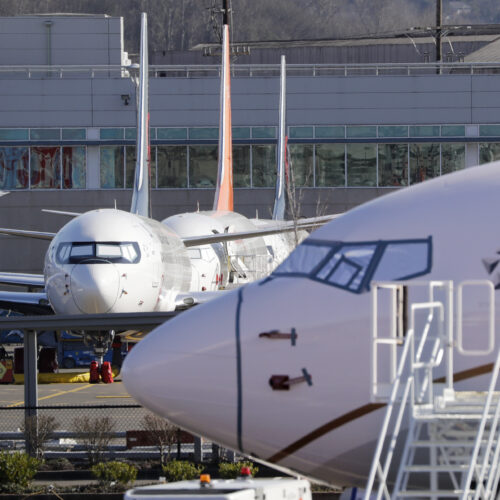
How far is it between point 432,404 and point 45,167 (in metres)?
53.1

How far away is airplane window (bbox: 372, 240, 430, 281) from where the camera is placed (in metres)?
8.80

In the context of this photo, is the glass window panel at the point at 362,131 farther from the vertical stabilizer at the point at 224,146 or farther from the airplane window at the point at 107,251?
the airplane window at the point at 107,251

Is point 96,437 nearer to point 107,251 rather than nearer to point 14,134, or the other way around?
point 107,251

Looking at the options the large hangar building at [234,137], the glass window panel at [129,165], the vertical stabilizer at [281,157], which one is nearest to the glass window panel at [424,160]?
the large hangar building at [234,137]

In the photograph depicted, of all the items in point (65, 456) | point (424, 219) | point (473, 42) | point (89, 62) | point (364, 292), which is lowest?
point (65, 456)

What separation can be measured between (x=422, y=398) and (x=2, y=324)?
34.4 feet

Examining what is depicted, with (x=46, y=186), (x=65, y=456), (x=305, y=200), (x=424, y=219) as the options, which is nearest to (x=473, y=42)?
(x=305, y=200)

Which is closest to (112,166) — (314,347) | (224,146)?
(224,146)

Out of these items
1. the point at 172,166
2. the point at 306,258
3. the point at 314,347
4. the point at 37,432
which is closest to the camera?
the point at 314,347

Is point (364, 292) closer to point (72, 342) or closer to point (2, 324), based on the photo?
point (2, 324)

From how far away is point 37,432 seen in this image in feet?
60.9

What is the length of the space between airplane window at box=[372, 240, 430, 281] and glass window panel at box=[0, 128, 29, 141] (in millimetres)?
52347

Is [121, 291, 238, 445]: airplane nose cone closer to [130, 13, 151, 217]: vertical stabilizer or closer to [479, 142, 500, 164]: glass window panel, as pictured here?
[130, 13, 151, 217]: vertical stabilizer

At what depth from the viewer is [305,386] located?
8727 mm
